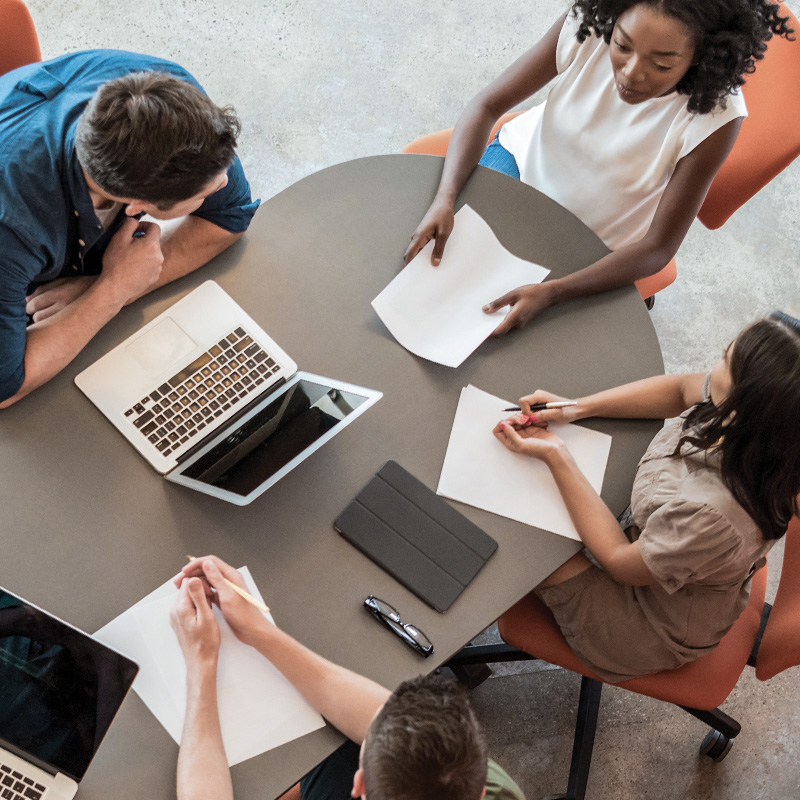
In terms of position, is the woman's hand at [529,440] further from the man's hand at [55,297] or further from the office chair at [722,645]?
the man's hand at [55,297]

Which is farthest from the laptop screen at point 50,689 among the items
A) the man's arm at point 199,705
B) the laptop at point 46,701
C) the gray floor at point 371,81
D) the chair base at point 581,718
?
the gray floor at point 371,81

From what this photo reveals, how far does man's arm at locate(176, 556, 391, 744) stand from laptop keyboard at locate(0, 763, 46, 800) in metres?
0.33

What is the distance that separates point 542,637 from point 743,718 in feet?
3.18

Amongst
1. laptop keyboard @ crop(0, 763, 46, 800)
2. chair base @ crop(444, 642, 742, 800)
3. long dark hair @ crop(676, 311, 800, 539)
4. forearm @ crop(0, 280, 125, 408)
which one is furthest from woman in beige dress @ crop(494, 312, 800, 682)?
laptop keyboard @ crop(0, 763, 46, 800)

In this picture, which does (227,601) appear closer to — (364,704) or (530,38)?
(364,704)

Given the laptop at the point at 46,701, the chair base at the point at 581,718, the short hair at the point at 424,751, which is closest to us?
the short hair at the point at 424,751

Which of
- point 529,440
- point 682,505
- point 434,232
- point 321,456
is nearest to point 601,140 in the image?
point 434,232

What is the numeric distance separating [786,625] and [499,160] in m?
1.25

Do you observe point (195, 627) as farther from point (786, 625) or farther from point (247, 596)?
point (786, 625)

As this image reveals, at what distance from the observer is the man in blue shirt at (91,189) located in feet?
3.61

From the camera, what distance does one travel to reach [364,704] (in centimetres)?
113

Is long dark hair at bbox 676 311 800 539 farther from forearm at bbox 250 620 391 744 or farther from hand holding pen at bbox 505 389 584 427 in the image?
forearm at bbox 250 620 391 744

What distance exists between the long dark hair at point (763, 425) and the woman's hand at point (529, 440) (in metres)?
0.25

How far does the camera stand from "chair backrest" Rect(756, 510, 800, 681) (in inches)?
54.2
